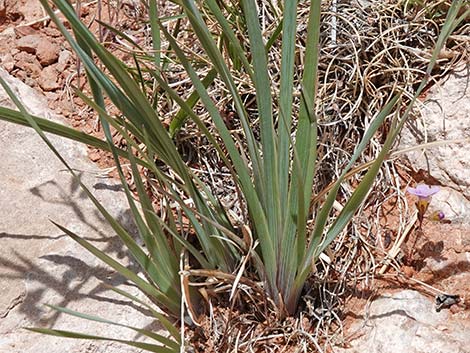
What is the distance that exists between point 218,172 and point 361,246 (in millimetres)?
364

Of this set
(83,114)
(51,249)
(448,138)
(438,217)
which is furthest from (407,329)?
(83,114)

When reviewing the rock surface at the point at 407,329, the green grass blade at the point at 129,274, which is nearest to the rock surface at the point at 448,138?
the rock surface at the point at 407,329

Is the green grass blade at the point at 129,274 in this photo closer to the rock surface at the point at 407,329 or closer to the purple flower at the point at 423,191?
the rock surface at the point at 407,329

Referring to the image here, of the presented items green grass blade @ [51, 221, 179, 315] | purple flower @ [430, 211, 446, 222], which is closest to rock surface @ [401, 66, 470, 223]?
purple flower @ [430, 211, 446, 222]

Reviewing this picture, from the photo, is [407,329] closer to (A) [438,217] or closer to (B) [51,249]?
(A) [438,217]

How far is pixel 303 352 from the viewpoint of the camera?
1350 mm

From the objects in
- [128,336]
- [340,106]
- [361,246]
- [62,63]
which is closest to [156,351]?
[128,336]

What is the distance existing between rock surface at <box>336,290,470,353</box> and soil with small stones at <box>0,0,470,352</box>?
0.03 m

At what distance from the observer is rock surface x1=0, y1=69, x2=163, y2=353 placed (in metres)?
1.40

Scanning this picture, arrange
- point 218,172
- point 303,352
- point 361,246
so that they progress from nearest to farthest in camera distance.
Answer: point 303,352
point 361,246
point 218,172

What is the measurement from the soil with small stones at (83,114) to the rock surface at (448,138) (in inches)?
2.3

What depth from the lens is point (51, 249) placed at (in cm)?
149

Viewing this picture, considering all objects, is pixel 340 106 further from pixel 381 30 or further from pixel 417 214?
pixel 417 214

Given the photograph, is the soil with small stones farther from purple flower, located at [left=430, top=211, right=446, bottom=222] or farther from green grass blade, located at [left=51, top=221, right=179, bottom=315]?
green grass blade, located at [left=51, top=221, right=179, bottom=315]
